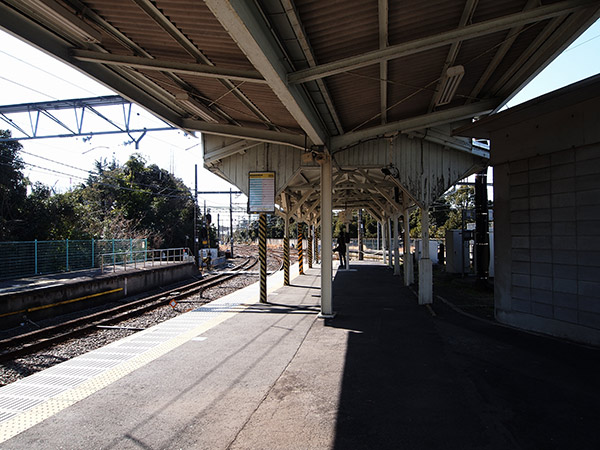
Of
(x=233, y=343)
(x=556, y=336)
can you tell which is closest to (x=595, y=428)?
(x=556, y=336)

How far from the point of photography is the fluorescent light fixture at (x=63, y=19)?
380 cm

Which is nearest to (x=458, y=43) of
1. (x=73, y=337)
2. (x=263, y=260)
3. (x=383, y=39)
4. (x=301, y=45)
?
(x=383, y=39)

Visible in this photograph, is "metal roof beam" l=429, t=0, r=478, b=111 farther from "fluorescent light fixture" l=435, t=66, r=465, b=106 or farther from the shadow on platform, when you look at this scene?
the shadow on platform

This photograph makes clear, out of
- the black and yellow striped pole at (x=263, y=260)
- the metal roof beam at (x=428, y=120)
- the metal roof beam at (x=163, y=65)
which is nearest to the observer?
the metal roof beam at (x=163, y=65)

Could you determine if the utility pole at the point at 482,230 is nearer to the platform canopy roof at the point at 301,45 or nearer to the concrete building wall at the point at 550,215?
the concrete building wall at the point at 550,215

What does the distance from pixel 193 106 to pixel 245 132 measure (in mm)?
1622

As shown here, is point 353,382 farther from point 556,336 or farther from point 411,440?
point 556,336

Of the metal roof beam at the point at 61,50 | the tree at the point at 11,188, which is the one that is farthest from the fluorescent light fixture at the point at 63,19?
the tree at the point at 11,188

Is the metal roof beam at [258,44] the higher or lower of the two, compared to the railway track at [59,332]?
higher

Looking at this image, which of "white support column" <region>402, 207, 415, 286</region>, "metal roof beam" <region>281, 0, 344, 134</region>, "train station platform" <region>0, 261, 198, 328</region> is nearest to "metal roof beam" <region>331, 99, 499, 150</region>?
"metal roof beam" <region>281, 0, 344, 134</region>

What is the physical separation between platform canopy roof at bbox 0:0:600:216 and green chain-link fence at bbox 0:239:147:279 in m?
10.4

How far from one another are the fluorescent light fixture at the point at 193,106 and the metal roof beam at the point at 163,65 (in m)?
1.26

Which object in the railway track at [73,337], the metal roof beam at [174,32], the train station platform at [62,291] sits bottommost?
the railway track at [73,337]

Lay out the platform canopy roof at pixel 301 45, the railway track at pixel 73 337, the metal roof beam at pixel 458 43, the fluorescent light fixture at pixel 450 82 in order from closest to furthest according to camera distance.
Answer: the platform canopy roof at pixel 301 45, the metal roof beam at pixel 458 43, the fluorescent light fixture at pixel 450 82, the railway track at pixel 73 337
